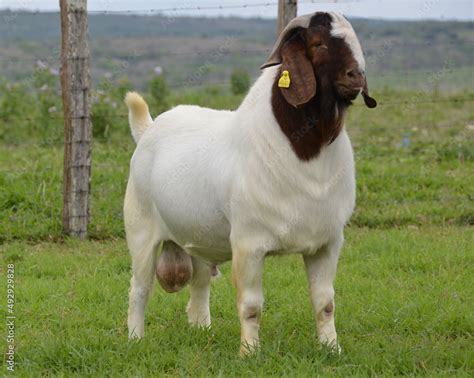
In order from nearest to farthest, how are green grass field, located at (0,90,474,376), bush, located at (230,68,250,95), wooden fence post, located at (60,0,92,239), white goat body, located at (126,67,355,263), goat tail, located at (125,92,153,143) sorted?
1. white goat body, located at (126,67,355,263)
2. green grass field, located at (0,90,474,376)
3. goat tail, located at (125,92,153,143)
4. wooden fence post, located at (60,0,92,239)
5. bush, located at (230,68,250,95)

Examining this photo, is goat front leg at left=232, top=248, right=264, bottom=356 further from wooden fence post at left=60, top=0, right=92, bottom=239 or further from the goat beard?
wooden fence post at left=60, top=0, right=92, bottom=239

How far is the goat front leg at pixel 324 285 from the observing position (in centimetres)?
566

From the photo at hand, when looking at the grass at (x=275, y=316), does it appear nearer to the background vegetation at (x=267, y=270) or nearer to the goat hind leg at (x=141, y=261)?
the background vegetation at (x=267, y=270)

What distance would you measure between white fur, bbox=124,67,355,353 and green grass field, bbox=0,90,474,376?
1.27ft

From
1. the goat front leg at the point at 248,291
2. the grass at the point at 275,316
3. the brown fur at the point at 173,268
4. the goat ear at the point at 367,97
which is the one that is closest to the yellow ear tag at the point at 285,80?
the goat ear at the point at 367,97

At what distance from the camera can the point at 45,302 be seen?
7051mm

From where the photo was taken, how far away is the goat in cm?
523

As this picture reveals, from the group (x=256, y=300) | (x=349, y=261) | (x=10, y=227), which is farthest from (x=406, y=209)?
(x=256, y=300)

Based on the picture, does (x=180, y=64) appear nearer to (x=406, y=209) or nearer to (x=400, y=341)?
(x=406, y=209)

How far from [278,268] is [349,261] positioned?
0.60 m

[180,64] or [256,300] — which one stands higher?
[256,300]

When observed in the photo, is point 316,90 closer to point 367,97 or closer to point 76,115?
point 367,97

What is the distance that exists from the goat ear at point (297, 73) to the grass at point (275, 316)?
1.43 meters

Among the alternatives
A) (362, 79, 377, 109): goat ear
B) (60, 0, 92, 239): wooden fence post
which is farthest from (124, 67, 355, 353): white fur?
(60, 0, 92, 239): wooden fence post
